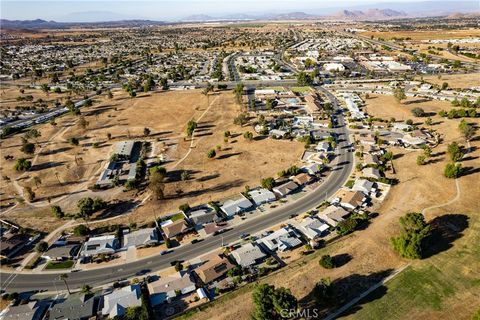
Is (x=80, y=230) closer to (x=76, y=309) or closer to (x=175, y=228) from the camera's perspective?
(x=175, y=228)

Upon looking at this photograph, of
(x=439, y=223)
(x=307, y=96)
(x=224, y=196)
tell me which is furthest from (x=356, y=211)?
(x=307, y=96)

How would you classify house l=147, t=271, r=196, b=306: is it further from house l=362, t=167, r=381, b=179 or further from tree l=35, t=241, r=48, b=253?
house l=362, t=167, r=381, b=179

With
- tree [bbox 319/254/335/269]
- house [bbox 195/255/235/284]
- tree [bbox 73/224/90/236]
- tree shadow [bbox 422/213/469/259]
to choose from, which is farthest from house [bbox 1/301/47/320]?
tree shadow [bbox 422/213/469/259]

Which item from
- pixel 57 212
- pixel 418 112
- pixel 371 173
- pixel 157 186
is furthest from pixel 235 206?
pixel 418 112

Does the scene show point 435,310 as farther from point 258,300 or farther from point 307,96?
point 307,96

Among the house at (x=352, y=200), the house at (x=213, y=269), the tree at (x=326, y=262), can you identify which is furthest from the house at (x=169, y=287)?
the house at (x=352, y=200)
